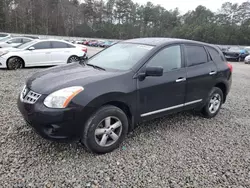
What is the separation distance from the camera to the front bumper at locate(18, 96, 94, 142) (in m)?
2.53

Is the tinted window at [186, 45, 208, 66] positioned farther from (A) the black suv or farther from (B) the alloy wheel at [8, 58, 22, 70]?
(B) the alloy wheel at [8, 58, 22, 70]

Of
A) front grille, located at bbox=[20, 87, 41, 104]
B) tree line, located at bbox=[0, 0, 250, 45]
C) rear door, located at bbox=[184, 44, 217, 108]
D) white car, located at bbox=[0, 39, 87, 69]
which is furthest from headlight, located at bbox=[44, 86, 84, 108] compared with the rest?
tree line, located at bbox=[0, 0, 250, 45]

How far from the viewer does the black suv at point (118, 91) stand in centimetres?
259

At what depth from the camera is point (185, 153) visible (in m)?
3.08

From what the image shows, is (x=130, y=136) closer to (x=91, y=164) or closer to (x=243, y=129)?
(x=91, y=164)

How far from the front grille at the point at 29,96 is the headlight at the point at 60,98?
0.17 meters

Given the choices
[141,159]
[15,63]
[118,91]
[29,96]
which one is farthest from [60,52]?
[141,159]

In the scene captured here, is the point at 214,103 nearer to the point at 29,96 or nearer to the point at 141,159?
the point at 141,159

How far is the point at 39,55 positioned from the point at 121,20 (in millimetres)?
61858

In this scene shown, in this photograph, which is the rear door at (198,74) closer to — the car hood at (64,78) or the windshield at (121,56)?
the windshield at (121,56)

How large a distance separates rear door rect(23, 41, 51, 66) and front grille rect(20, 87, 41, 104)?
6.71 metres

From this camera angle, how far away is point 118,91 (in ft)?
9.39

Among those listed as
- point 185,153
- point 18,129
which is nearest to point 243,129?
point 185,153

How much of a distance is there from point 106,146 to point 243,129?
9.26 ft
